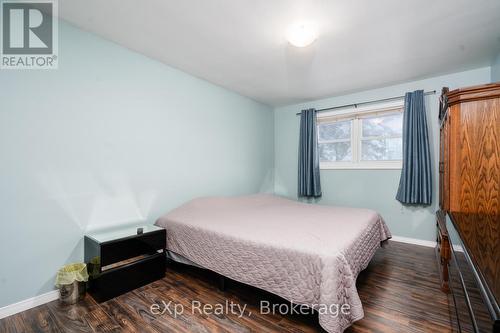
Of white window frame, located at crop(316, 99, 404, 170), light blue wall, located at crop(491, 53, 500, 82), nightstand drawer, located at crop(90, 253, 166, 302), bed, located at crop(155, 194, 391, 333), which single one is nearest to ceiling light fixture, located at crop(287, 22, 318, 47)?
bed, located at crop(155, 194, 391, 333)

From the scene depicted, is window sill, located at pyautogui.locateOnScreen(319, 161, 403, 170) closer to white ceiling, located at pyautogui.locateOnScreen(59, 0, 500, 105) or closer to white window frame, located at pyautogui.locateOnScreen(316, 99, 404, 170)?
white window frame, located at pyautogui.locateOnScreen(316, 99, 404, 170)

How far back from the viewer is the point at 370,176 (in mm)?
3666

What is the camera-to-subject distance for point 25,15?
1.86 metres

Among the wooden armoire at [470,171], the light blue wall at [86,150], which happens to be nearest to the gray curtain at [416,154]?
the wooden armoire at [470,171]

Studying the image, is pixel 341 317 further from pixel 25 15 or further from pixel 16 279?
pixel 25 15

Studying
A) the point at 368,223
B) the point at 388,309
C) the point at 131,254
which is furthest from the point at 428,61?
the point at 131,254

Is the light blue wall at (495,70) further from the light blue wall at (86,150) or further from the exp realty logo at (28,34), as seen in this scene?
the exp realty logo at (28,34)

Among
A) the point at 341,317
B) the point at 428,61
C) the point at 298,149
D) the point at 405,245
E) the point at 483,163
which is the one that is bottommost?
the point at 405,245

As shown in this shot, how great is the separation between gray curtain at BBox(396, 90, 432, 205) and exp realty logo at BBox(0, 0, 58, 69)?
413 cm

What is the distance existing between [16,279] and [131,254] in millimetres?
803

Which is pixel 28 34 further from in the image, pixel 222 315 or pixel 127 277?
pixel 222 315

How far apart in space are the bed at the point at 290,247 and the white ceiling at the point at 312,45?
5.99 ft

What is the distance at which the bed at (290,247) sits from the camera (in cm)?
146

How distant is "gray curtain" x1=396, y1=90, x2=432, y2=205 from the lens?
3115 millimetres
